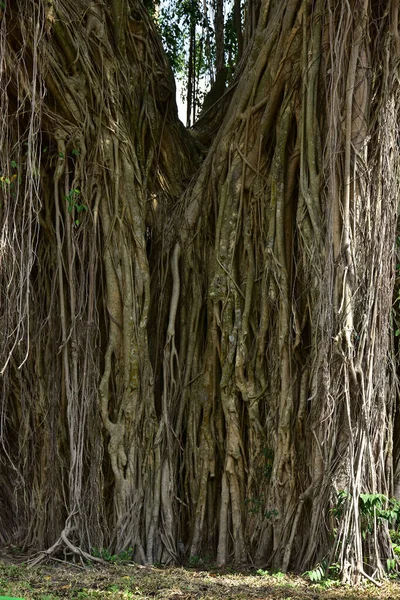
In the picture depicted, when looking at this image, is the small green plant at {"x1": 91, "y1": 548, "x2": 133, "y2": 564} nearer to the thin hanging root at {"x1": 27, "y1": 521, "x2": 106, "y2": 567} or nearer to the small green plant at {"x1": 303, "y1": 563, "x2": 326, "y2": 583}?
the thin hanging root at {"x1": 27, "y1": 521, "x2": 106, "y2": 567}

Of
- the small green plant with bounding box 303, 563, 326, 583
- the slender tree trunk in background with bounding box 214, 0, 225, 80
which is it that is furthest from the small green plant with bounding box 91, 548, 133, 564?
the slender tree trunk in background with bounding box 214, 0, 225, 80

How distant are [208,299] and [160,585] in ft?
5.87

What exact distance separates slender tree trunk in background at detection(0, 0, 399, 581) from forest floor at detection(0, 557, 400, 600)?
217 millimetres

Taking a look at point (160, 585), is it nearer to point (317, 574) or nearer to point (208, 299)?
point (317, 574)

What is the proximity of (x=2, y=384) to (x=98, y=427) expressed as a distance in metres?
0.81

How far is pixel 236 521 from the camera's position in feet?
15.1

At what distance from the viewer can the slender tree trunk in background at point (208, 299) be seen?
427 centimetres

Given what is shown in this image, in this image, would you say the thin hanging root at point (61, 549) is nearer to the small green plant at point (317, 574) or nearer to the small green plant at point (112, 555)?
the small green plant at point (112, 555)

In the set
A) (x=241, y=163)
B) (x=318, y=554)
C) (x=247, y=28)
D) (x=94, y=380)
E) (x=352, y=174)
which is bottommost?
(x=318, y=554)

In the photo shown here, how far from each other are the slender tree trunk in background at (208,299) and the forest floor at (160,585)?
22 cm

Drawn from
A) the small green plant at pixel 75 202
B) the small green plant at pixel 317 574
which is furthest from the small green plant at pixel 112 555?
the small green plant at pixel 75 202

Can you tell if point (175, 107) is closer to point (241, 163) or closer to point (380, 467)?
point (241, 163)

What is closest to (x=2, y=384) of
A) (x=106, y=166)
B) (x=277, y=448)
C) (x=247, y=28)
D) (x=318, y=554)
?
(x=106, y=166)

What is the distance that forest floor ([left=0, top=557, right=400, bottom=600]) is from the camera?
143 inches
